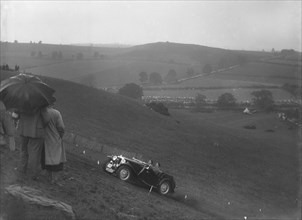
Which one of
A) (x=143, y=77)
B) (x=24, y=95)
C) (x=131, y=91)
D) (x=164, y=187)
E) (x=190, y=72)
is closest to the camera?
(x=24, y=95)

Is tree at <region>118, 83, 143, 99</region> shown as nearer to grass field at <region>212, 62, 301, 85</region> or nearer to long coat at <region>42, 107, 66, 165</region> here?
grass field at <region>212, 62, 301, 85</region>

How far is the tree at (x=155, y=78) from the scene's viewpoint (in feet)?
341

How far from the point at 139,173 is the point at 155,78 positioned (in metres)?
89.2

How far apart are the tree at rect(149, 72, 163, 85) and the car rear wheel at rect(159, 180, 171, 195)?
8768 centimetres

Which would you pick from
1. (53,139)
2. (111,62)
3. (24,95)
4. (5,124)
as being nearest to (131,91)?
(111,62)

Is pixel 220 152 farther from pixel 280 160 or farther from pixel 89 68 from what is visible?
pixel 89 68

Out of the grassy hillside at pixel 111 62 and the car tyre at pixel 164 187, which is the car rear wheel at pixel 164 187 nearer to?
the car tyre at pixel 164 187

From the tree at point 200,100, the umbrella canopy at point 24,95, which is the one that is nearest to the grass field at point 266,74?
the tree at point 200,100

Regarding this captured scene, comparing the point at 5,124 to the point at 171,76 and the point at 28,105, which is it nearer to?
the point at 28,105

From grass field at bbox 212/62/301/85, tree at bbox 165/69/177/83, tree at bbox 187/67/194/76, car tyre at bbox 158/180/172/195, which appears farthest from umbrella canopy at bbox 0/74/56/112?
tree at bbox 187/67/194/76

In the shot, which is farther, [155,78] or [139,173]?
[155,78]

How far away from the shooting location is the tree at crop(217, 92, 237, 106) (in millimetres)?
82062

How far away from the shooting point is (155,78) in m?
105

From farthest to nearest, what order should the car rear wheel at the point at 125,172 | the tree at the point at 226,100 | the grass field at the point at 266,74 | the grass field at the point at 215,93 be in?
the grass field at the point at 266,74 < the grass field at the point at 215,93 < the tree at the point at 226,100 < the car rear wheel at the point at 125,172
